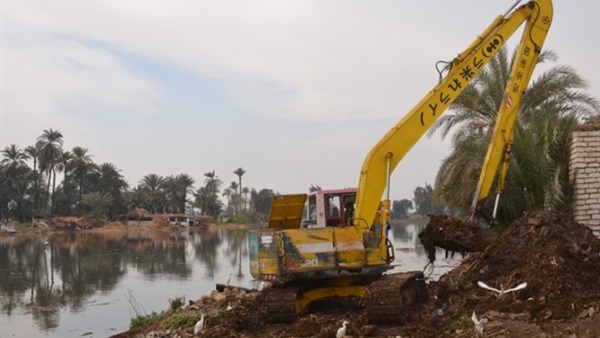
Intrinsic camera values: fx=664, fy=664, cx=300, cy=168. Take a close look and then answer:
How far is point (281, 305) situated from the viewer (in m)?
11.6

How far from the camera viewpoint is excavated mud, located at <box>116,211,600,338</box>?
9969mm

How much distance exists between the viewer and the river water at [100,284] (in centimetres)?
1861

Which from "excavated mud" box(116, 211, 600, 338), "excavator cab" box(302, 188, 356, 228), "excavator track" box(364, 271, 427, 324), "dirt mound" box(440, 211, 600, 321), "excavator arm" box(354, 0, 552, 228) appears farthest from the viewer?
"excavator cab" box(302, 188, 356, 228)

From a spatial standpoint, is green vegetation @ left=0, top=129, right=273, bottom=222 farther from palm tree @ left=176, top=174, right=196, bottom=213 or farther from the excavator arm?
the excavator arm

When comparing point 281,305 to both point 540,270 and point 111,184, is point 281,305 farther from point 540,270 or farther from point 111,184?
point 111,184

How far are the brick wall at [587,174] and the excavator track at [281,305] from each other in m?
8.76

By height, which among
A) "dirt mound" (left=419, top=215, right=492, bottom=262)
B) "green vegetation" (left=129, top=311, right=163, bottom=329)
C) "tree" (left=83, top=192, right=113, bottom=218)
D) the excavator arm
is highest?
"tree" (left=83, top=192, right=113, bottom=218)

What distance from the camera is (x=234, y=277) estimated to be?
28.3 meters

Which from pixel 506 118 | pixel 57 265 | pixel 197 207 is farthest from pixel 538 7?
pixel 197 207

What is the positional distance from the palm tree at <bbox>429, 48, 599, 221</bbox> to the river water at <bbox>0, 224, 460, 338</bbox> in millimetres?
4101

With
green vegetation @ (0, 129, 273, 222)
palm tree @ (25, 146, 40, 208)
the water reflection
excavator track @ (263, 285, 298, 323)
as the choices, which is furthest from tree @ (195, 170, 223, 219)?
excavator track @ (263, 285, 298, 323)

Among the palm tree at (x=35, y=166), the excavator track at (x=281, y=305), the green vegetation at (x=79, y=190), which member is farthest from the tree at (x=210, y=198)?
the excavator track at (x=281, y=305)

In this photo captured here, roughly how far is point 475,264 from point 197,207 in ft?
387

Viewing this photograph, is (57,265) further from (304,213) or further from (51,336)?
(304,213)
